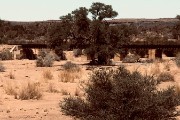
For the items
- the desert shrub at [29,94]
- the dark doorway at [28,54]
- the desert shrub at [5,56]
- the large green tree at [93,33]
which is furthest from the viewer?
the dark doorway at [28,54]

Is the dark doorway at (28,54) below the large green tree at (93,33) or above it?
Result: below

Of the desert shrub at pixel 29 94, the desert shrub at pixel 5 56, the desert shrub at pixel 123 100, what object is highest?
the desert shrub at pixel 123 100

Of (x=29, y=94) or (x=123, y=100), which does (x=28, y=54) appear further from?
(x=123, y=100)

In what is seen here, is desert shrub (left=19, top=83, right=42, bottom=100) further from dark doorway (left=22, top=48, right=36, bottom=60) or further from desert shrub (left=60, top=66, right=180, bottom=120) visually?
dark doorway (left=22, top=48, right=36, bottom=60)

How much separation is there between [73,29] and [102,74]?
Result: 81.2 feet

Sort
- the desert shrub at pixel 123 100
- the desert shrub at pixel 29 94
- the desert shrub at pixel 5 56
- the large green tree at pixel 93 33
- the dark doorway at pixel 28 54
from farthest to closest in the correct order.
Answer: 1. the dark doorway at pixel 28 54
2. the desert shrub at pixel 5 56
3. the large green tree at pixel 93 33
4. the desert shrub at pixel 29 94
5. the desert shrub at pixel 123 100

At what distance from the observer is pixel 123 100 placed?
1036cm

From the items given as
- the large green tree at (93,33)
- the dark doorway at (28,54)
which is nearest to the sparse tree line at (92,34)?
the large green tree at (93,33)

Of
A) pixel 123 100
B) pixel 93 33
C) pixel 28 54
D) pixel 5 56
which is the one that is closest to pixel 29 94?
pixel 123 100

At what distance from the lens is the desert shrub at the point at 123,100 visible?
1027cm

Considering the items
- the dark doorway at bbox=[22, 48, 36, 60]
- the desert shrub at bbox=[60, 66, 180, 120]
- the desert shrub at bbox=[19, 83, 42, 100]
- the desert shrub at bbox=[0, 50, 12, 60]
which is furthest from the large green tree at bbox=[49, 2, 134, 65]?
the desert shrub at bbox=[60, 66, 180, 120]

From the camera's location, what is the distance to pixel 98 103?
1071cm

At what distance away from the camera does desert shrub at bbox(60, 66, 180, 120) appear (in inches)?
404

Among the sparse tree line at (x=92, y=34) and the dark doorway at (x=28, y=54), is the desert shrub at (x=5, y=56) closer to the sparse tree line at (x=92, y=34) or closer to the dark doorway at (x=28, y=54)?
the dark doorway at (x=28, y=54)
